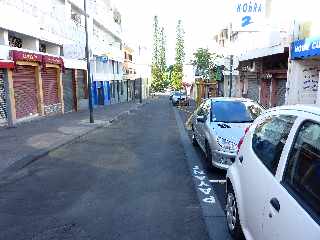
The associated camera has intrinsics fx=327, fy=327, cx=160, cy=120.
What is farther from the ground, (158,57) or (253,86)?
(158,57)

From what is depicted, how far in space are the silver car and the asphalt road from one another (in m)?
0.56

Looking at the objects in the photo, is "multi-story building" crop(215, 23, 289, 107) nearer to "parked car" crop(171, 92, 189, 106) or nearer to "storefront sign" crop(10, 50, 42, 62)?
"parked car" crop(171, 92, 189, 106)

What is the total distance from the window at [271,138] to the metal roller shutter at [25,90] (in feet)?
50.2

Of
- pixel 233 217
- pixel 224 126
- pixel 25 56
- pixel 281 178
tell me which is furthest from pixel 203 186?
pixel 25 56

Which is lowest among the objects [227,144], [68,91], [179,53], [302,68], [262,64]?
[227,144]

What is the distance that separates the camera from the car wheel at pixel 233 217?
13.7 ft

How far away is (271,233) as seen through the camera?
111 inches

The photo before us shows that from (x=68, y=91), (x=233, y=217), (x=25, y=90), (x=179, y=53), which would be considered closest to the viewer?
(x=233, y=217)

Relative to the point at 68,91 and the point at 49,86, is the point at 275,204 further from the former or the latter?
the point at 68,91

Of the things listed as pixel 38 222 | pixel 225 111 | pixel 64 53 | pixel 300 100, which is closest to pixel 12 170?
pixel 38 222

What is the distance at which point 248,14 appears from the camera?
13539 mm

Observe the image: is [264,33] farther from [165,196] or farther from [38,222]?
[38,222]

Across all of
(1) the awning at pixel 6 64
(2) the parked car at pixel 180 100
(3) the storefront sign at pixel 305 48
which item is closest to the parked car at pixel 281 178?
(3) the storefront sign at pixel 305 48

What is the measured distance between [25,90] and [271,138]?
1711 centimetres
